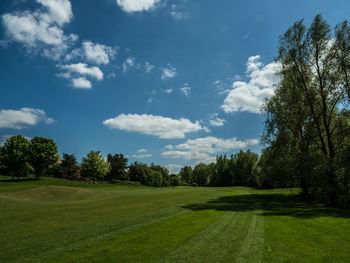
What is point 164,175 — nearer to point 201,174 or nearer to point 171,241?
point 201,174

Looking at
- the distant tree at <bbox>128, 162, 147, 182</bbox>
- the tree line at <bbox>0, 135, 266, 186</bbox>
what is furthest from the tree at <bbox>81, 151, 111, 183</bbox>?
the distant tree at <bbox>128, 162, 147, 182</bbox>

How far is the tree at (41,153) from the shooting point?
6188 centimetres

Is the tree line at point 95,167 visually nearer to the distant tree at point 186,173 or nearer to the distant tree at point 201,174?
the distant tree at point 201,174

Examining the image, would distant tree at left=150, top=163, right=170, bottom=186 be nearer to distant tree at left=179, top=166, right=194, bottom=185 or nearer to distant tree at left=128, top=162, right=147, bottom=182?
distant tree at left=128, top=162, right=147, bottom=182

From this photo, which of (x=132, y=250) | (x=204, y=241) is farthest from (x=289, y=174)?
(x=132, y=250)

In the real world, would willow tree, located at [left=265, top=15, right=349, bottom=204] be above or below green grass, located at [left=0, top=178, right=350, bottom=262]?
above

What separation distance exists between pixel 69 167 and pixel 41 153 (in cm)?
2484

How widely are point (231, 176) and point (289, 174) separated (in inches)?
3301

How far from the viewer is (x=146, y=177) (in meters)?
103

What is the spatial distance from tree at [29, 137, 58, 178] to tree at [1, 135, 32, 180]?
5.45 ft

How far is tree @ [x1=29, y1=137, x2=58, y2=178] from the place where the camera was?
61875 millimetres

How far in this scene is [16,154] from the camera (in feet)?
187

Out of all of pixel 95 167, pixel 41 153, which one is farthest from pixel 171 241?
pixel 95 167

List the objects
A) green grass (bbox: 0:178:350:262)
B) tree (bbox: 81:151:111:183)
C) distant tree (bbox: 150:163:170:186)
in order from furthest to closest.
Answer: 1. distant tree (bbox: 150:163:170:186)
2. tree (bbox: 81:151:111:183)
3. green grass (bbox: 0:178:350:262)
